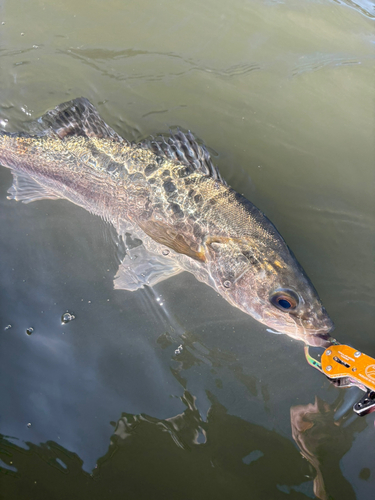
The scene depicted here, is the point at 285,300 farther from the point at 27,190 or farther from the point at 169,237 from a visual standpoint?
the point at 27,190

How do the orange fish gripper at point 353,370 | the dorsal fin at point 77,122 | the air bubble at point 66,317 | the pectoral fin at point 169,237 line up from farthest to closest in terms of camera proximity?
the dorsal fin at point 77,122 → the air bubble at point 66,317 → the pectoral fin at point 169,237 → the orange fish gripper at point 353,370

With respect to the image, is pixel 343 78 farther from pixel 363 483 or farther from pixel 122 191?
pixel 363 483

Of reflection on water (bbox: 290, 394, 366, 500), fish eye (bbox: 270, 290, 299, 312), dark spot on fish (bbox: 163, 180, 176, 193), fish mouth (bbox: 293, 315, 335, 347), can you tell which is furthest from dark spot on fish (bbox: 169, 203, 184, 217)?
reflection on water (bbox: 290, 394, 366, 500)

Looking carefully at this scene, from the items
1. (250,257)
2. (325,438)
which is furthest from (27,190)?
(325,438)

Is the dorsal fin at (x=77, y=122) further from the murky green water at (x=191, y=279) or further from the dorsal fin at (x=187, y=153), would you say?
the murky green water at (x=191, y=279)

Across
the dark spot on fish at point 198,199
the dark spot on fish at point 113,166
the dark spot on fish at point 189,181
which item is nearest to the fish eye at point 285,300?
the dark spot on fish at point 198,199

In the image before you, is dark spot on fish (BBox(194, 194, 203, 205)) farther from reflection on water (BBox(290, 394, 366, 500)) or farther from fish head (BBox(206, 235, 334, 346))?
reflection on water (BBox(290, 394, 366, 500))

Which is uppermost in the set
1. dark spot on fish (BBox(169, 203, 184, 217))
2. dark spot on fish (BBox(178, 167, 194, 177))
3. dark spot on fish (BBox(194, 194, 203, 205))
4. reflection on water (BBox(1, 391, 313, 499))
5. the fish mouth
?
dark spot on fish (BBox(178, 167, 194, 177))
